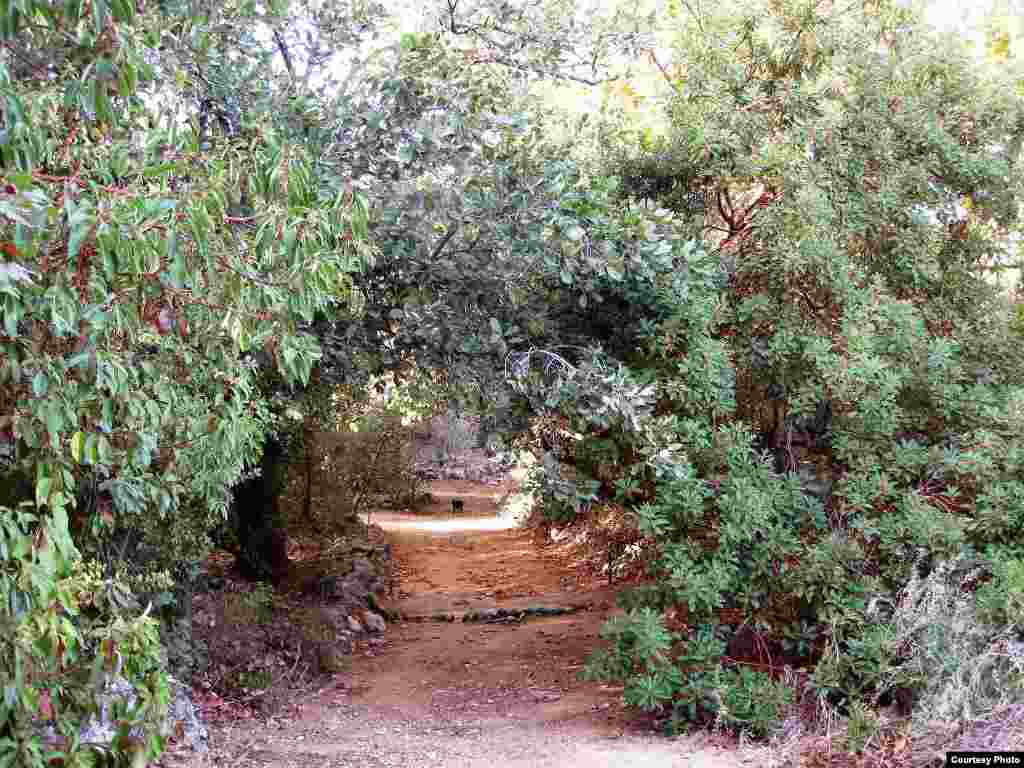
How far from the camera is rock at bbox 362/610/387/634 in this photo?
11180mm

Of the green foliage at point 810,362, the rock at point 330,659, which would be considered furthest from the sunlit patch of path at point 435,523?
the green foliage at point 810,362

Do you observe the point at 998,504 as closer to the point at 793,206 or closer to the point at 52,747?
the point at 793,206

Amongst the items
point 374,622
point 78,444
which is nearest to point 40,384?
point 78,444

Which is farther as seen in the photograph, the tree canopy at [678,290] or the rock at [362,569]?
the rock at [362,569]

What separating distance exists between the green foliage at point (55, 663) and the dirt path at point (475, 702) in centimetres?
306

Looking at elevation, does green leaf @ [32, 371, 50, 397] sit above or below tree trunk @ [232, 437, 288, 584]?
above

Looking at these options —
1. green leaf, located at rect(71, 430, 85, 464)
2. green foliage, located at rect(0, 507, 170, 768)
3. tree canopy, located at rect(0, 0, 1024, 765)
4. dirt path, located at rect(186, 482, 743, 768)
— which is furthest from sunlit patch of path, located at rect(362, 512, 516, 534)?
green leaf, located at rect(71, 430, 85, 464)

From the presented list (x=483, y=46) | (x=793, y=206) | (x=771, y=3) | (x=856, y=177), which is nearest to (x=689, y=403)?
(x=793, y=206)

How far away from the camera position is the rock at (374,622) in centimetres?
1118

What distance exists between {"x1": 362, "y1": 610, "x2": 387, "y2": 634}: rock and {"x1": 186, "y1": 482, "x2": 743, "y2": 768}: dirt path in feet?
0.54

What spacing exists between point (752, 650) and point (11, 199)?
6.02 meters

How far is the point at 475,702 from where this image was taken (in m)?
7.98

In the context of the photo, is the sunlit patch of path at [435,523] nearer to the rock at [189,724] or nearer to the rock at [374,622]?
the rock at [374,622]

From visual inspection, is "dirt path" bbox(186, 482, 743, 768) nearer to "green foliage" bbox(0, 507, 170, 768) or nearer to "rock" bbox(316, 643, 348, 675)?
"rock" bbox(316, 643, 348, 675)
